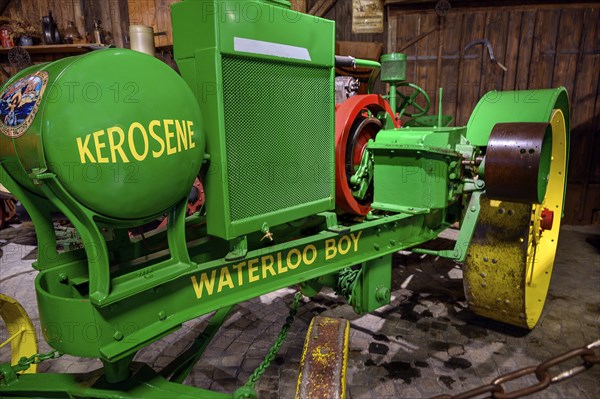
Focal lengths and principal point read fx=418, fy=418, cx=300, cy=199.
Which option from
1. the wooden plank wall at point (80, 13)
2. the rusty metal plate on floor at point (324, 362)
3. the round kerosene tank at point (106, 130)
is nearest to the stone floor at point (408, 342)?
the rusty metal plate on floor at point (324, 362)

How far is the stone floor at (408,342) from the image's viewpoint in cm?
248

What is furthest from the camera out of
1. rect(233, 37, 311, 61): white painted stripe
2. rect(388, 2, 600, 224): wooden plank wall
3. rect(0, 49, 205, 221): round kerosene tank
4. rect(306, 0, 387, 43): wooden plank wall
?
rect(306, 0, 387, 43): wooden plank wall

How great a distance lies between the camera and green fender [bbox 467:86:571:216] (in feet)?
8.93

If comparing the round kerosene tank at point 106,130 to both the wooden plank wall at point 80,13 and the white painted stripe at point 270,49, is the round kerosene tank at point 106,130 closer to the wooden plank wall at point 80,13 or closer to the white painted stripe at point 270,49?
the white painted stripe at point 270,49

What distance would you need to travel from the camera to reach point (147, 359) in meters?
2.75

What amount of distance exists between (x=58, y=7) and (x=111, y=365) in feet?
24.9

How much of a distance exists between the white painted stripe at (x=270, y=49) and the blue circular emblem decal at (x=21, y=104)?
2.14 feet

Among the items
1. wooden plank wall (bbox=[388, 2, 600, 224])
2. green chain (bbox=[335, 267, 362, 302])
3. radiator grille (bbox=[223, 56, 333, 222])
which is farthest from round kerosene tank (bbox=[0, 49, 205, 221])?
wooden plank wall (bbox=[388, 2, 600, 224])

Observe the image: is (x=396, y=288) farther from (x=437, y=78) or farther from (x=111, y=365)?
(x=437, y=78)

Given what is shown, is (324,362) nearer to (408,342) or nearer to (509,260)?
(408,342)

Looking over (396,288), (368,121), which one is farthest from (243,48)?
(396,288)

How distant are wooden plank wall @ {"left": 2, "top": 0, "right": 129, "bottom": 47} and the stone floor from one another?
4745 millimetres

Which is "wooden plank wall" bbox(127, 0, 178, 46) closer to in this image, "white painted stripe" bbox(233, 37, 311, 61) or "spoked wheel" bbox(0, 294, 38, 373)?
"spoked wheel" bbox(0, 294, 38, 373)

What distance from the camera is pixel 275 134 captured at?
5.88 feet
